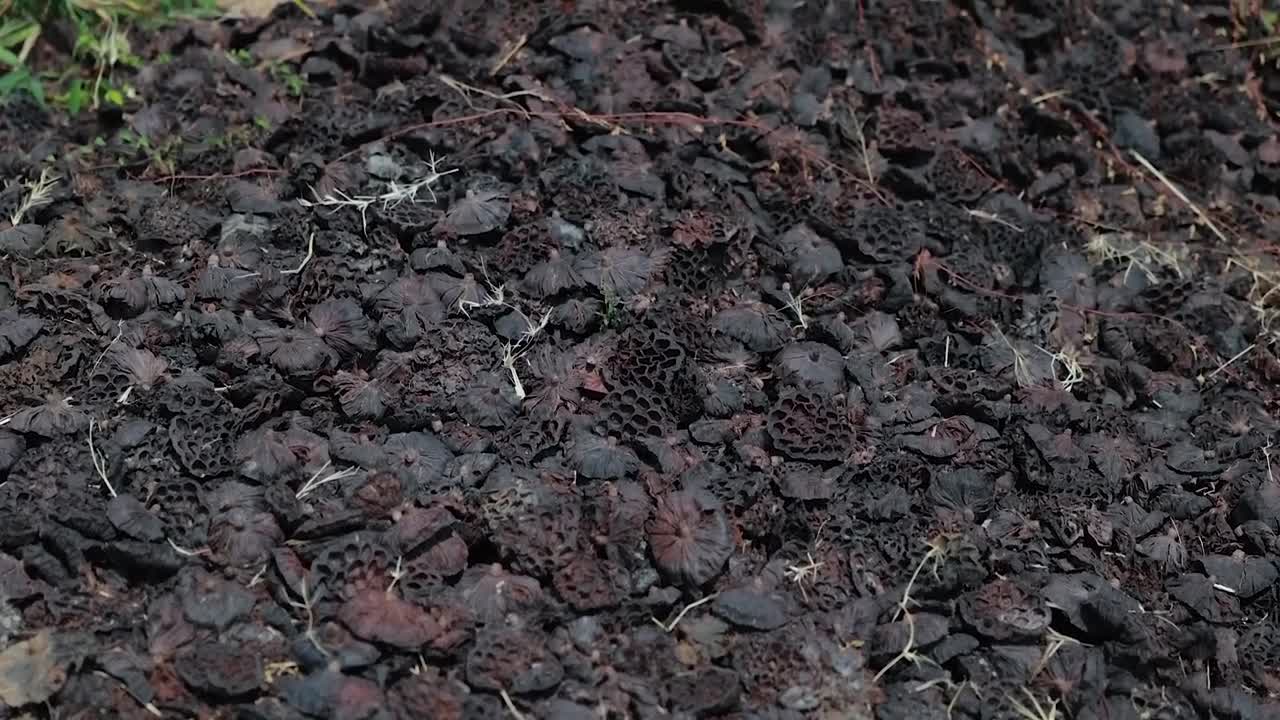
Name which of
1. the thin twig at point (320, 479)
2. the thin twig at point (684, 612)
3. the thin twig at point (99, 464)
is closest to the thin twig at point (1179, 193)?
the thin twig at point (684, 612)

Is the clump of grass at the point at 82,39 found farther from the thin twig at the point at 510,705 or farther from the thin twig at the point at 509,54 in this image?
the thin twig at the point at 510,705

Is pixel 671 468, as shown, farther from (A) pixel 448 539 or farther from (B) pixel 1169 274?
(B) pixel 1169 274

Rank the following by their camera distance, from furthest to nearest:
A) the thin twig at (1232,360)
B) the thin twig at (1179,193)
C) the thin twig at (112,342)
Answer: the thin twig at (1179,193) < the thin twig at (1232,360) < the thin twig at (112,342)

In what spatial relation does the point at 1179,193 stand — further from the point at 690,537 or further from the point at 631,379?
the point at 690,537

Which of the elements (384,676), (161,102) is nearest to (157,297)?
(161,102)

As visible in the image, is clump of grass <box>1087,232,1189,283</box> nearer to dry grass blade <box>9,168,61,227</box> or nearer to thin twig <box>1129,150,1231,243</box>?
thin twig <box>1129,150,1231,243</box>

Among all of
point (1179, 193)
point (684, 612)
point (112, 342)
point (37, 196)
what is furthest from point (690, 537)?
point (1179, 193)

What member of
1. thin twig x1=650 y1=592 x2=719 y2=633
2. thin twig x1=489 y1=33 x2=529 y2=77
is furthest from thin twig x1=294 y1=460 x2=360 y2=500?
thin twig x1=489 y1=33 x2=529 y2=77
